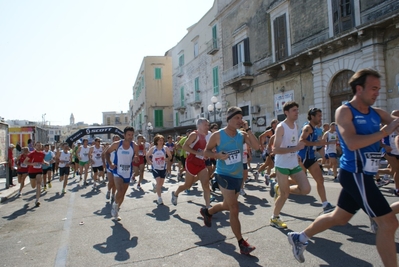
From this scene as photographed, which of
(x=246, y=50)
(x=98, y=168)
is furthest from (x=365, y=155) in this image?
(x=246, y=50)

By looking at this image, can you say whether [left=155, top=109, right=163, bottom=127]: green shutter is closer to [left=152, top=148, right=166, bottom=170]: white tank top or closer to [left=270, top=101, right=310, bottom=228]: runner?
[left=152, top=148, right=166, bottom=170]: white tank top

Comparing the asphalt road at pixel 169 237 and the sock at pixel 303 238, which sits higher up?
the sock at pixel 303 238

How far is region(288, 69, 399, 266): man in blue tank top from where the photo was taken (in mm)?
2830

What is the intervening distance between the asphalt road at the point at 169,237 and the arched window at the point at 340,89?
8880 millimetres

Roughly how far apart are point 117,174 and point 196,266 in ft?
10.8

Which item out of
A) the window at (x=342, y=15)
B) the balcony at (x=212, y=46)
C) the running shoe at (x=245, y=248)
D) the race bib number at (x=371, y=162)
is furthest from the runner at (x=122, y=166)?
the balcony at (x=212, y=46)

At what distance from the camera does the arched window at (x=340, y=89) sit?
618 inches

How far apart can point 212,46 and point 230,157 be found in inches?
991

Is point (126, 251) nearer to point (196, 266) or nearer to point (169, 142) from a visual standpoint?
Answer: point (196, 266)

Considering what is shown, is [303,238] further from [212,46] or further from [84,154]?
[212,46]

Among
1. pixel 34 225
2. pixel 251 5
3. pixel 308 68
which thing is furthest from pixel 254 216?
pixel 251 5

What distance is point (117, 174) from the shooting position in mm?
6609

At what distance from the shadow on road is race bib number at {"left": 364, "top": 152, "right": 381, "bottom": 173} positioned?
9.85 ft

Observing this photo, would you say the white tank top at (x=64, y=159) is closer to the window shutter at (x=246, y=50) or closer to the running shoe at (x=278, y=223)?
the running shoe at (x=278, y=223)
